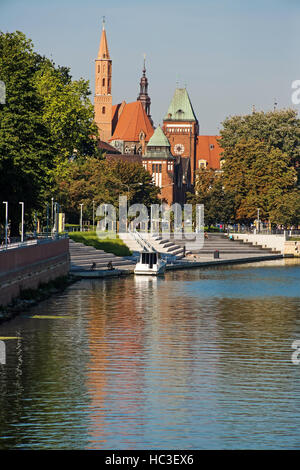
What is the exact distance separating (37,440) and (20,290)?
91.3ft

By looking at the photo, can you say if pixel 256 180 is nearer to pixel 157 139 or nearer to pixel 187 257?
pixel 187 257

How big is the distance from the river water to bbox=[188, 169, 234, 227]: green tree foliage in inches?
2978

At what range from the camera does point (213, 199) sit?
131500mm

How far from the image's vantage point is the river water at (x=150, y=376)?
70.6 ft

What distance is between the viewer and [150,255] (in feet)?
253

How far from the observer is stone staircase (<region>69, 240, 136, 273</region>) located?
78206 millimetres

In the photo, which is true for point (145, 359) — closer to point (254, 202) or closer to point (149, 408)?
point (149, 408)

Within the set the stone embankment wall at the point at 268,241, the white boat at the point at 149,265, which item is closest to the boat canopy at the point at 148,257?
the white boat at the point at 149,265

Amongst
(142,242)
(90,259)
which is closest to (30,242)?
(90,259)

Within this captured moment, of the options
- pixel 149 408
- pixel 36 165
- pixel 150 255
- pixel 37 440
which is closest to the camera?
pixel 37 440

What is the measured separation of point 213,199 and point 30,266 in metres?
83.0

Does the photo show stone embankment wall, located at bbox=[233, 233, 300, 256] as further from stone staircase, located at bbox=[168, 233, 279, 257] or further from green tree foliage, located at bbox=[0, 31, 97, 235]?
green tree foliage, located at bbox=[0, 31, 97, 235]
